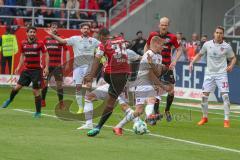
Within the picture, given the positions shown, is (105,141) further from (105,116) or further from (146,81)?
(146,81)

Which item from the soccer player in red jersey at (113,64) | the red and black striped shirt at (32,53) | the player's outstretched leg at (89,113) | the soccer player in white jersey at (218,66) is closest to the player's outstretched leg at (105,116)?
the soccer player in red jersey at (113,64)

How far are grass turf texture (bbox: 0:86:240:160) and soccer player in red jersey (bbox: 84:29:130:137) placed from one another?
0.85 m

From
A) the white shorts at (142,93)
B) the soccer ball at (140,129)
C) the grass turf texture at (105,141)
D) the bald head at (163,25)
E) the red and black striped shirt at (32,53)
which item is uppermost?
the bald head at (163,25)

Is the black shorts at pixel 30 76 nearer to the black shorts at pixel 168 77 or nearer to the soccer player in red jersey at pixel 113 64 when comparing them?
the black shorts at pixel 168 77

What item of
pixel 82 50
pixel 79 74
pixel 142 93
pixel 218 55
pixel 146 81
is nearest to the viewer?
pixel 142 93

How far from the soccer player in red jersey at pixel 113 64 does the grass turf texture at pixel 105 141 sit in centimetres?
85

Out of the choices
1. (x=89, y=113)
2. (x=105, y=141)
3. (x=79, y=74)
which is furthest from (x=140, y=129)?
(x=79, y=74)

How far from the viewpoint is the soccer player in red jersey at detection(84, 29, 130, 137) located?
17.1 metres

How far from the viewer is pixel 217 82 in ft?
69.3

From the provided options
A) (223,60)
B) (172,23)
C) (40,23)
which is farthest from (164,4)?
(223,60)

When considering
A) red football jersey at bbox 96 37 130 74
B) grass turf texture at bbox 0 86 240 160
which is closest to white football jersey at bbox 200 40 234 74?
grass turf texture at bbox 0 86 240 160

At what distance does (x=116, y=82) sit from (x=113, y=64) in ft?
1.21

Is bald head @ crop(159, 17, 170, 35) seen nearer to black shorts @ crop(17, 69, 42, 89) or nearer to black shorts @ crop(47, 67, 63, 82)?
black shorts @ crop(17, 69, 42, 89)

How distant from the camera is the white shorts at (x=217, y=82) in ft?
68.8
